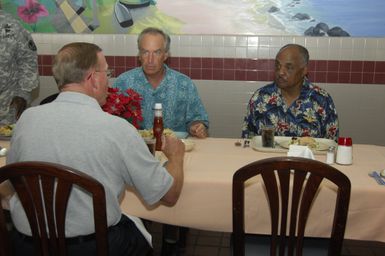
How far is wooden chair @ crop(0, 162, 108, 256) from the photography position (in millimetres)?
1479

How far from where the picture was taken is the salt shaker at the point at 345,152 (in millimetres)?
2174

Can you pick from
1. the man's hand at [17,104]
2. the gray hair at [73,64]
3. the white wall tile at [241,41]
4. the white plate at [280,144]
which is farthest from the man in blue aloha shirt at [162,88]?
the gray hair at [73,64]

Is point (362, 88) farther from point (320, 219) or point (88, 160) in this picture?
point (88, 160)

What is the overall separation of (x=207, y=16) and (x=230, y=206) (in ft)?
8.27

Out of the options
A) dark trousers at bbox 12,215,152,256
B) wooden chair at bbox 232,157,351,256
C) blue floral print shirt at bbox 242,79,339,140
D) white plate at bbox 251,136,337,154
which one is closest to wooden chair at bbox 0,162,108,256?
dark trousers at bbox 12,215,152,256

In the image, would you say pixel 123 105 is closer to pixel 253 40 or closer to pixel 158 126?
pixel 158 126

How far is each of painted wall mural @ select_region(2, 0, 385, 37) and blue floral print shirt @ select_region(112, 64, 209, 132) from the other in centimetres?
105

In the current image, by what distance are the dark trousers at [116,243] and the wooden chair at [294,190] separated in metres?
0.44

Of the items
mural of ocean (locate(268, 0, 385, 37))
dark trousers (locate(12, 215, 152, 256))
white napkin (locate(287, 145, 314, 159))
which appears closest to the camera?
dark trousers (locate(12, 215, 152, 256))

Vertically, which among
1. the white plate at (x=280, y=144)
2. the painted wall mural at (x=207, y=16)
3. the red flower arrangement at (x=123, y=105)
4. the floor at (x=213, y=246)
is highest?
the painted wall mural at (x=207, y=16)

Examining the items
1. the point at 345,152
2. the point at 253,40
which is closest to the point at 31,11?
the point at 253,40

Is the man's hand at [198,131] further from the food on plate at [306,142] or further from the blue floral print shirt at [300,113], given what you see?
the food on plate at [306,142]

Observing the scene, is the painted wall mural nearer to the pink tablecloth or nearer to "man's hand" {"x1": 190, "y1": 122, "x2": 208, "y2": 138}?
"man's hand" {"x1": 190, "y1": 122, "x2": 208, "y2": 138}

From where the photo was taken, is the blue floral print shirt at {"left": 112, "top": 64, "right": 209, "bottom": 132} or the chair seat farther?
the blue floral print shirt at {"left": 112, "top": 64, "right": 209, "bottom": 132}
